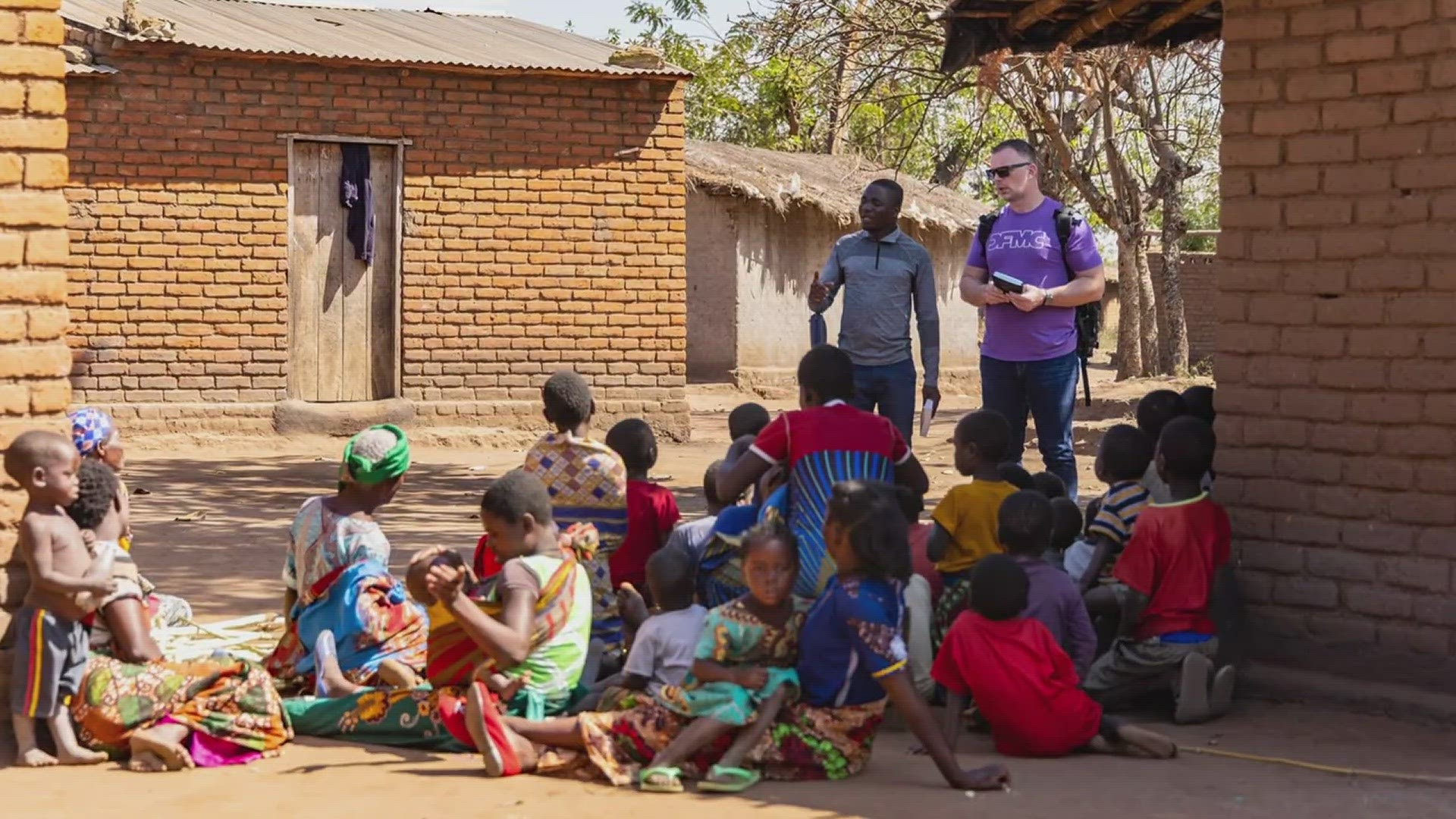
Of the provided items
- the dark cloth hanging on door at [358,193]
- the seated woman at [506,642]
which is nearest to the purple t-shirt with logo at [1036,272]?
the seated woman at [506,642]

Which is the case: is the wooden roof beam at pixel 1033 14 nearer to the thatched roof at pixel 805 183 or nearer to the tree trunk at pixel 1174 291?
the thatched roof at pixel 805 183

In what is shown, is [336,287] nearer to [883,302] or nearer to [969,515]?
[883,302]

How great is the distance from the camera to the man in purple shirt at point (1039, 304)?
6.80 m

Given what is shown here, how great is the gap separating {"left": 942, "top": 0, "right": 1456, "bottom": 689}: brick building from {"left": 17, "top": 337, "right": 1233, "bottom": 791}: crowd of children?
1.02ft

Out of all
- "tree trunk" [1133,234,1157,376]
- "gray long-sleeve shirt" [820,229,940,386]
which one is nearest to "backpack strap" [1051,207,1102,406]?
"gray long-sleeve shirt" [820,229,940,386]

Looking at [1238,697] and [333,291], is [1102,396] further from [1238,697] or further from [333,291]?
[1238,697]

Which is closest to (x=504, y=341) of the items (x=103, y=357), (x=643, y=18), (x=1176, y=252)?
(x=103, y=357)

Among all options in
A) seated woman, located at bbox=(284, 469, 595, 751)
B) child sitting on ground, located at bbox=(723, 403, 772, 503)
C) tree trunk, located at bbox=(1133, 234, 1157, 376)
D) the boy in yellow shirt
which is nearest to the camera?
seated woman, located at bbox=(284, 469, 595, 751)

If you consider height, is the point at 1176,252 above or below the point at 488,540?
above

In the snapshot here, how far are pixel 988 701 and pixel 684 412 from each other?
8.86 metres

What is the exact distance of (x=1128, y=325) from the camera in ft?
69.6

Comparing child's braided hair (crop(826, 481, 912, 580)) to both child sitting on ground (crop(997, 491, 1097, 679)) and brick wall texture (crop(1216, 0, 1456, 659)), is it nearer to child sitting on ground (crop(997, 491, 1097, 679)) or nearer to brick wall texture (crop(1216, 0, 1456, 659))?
child sitting on ground (crop(997, 491, 1097, 679))

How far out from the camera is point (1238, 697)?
571 cm

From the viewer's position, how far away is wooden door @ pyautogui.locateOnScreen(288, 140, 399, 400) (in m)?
12.7
